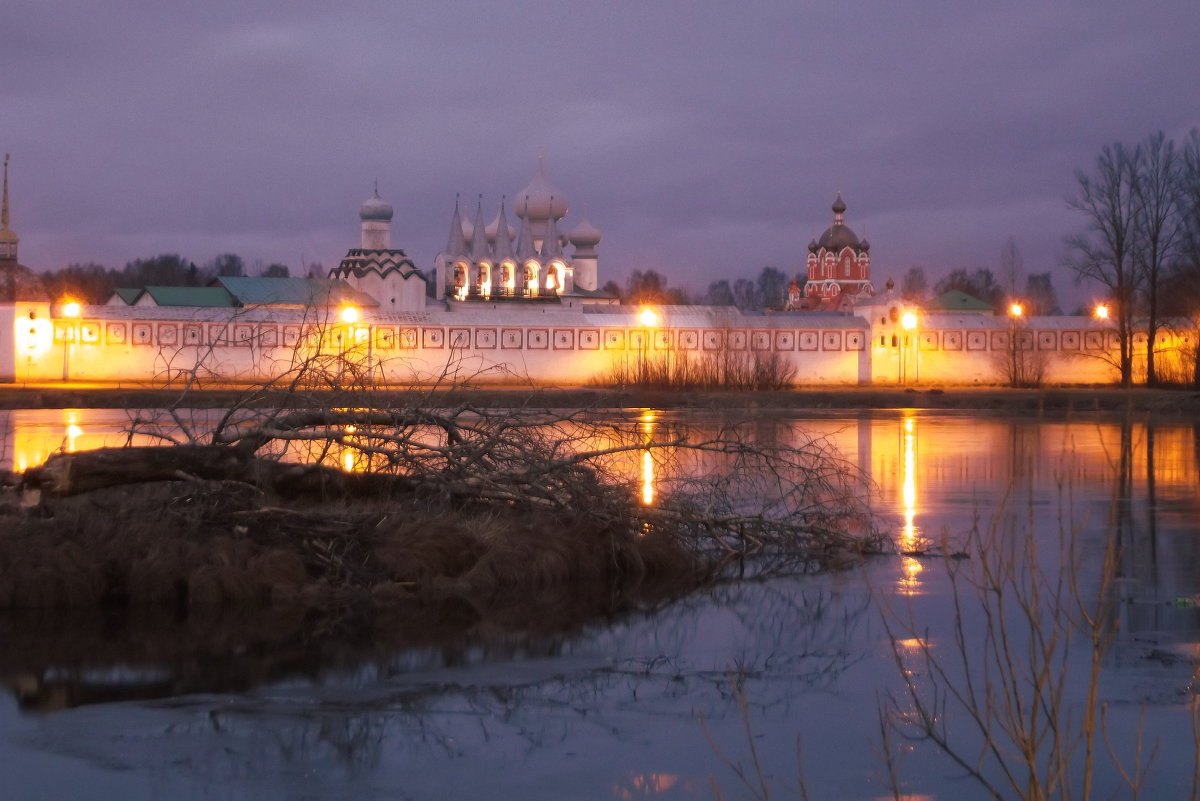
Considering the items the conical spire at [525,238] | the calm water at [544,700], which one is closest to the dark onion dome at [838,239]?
the conical spire at [525,238]

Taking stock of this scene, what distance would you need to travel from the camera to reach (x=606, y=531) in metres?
11.4

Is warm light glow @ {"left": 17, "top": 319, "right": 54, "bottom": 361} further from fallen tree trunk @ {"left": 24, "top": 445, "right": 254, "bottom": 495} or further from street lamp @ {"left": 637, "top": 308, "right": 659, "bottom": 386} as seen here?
fallen tree trunk @ {"left": 24, "top": 445, "right": 254, "bottom": 495}

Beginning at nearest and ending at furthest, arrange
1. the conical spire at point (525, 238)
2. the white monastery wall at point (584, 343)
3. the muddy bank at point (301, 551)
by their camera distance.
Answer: the muddy bank at point (301, 551) → the white monastery wall at point (584, 343) → the conical spire at point (525, 238)

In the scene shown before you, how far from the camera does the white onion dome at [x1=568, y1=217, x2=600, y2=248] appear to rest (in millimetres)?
70312

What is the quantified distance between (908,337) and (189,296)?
1086 inches

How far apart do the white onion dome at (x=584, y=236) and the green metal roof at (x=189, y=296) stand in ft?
59.5

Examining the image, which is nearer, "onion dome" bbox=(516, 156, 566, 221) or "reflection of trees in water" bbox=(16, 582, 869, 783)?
"reflection of trees in water" bbox=(16, 582, 869, 783)

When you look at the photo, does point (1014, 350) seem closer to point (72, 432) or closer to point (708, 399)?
point (708, 399)

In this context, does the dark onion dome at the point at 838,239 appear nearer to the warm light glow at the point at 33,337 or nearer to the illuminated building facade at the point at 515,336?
the illuminated building facade at the point at 515,336

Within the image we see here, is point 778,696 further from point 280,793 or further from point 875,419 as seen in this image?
point 875,419

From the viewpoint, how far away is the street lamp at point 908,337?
52.8 m

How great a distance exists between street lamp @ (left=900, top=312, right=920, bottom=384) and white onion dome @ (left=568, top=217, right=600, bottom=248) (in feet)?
69.5

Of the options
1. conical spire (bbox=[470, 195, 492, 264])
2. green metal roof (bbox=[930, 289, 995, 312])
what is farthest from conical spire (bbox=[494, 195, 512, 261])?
green metal roof (bbox=[930, 289, 995, 312])

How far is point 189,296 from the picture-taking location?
58.2 meters
